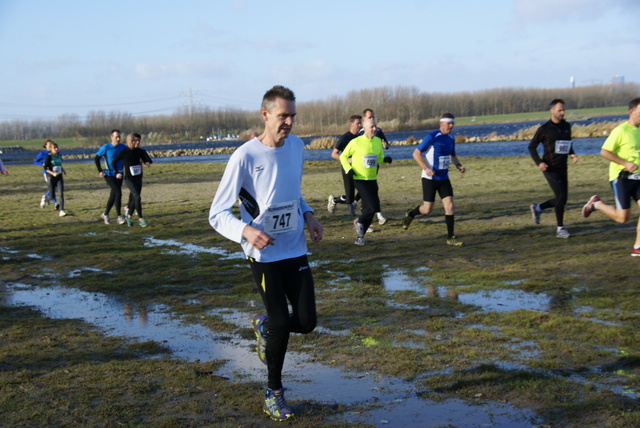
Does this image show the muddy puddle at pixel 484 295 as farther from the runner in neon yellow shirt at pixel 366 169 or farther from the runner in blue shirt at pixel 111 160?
the runner in blue shirt at pixel 111 160

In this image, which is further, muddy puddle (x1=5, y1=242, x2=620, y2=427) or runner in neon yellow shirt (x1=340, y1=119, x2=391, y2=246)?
runner in neon yellow shirt (x1=340, y1=119, x2=391, y2=246)

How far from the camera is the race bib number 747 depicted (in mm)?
4617

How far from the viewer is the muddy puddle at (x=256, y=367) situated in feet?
14.3

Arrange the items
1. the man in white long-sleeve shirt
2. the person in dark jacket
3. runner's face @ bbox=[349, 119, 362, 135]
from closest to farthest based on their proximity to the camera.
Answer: the man in white long-sleeve shirt, runner's face @ bbox=[349, 119, 362, 135], the person in dark jacket

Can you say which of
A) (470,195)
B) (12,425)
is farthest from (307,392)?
(470,195)

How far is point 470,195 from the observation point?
719 inches

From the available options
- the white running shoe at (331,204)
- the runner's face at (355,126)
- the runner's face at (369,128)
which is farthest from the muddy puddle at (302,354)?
the white running shoe at (331,204)

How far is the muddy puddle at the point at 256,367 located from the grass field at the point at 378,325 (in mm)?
45

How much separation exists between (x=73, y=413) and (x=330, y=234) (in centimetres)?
855

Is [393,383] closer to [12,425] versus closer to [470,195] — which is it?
[12,425]

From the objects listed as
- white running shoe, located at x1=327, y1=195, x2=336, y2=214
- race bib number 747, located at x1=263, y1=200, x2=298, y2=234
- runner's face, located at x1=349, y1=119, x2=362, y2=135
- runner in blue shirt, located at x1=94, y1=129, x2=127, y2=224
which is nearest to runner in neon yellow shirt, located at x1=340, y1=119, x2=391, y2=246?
runner's face, located at x1=349, y1=119, x2=362, y2=135

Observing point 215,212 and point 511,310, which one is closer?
point 215,212

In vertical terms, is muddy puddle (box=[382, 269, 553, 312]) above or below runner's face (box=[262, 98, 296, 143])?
below

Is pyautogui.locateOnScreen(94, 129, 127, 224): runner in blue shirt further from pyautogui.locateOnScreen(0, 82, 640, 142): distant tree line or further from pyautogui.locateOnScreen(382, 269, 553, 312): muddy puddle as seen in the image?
pyautogui.locateOnScreen(0, 82, 640, 142): distant tree line
